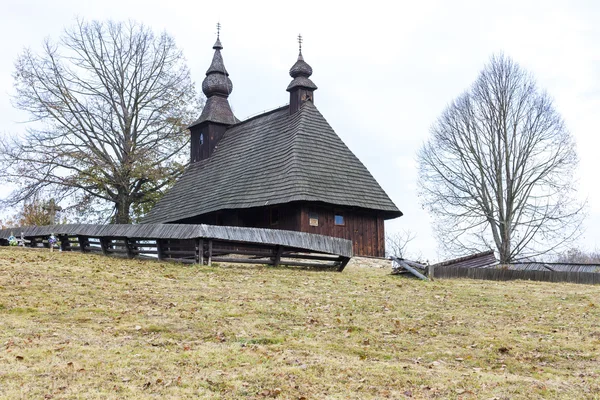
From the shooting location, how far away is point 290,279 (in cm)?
1681

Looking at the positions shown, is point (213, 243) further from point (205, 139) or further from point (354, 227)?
point (205, 139)

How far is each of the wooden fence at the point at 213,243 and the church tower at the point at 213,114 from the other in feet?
44.4

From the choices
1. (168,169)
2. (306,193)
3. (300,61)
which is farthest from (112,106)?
(306,193)

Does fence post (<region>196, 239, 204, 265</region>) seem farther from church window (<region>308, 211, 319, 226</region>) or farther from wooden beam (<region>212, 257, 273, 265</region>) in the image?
church window (<region>308, 211, 319, 226</region>)

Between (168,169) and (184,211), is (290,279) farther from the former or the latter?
(168,169)

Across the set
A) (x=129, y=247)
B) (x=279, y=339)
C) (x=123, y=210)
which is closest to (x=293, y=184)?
(x=129, y=247)

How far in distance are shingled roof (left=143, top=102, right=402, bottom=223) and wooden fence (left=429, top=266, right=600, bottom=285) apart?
6.68m

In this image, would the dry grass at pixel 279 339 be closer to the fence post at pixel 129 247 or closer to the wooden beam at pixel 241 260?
the wooden beam at pixel 241 260

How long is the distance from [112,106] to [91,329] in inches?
1129

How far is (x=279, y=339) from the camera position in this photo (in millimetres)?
9625

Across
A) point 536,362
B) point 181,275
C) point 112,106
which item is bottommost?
point 536,362

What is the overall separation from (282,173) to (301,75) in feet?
20.3

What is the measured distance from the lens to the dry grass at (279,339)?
7516 millimetres

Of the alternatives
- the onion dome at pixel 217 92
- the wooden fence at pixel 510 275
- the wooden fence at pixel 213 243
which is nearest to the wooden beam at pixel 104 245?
the wooden fence at pixel 213 243
